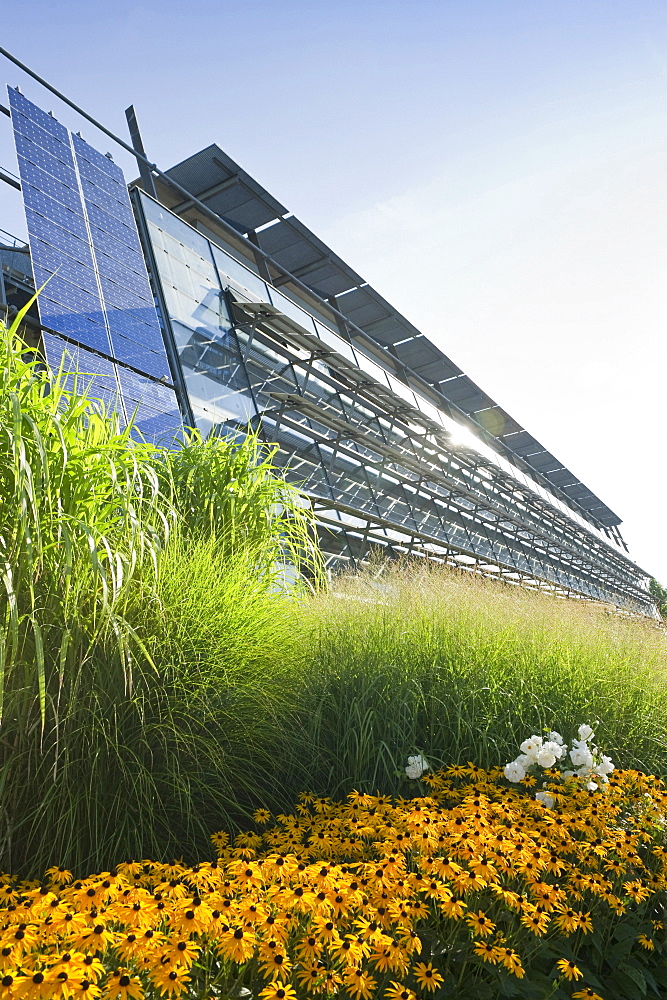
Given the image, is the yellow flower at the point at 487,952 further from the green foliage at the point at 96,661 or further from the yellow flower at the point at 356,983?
the green foliage at the point at 96,661

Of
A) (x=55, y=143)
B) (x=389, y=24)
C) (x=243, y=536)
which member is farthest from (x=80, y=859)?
(x=55, y=143)

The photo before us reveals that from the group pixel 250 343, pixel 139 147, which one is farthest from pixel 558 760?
pixel 139 147

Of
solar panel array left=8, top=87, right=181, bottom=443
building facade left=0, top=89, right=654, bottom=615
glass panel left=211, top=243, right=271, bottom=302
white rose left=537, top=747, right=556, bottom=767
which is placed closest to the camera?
white rose left=537, top=747, right=556, bottom=767

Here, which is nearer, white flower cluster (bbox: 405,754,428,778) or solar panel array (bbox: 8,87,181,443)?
white flower cluster (bbox: 405,754,428,778)

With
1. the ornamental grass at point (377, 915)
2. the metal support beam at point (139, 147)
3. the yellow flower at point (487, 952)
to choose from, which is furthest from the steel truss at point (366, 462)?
the yellow flower at point (487, 952)

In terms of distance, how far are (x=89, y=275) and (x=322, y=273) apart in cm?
925

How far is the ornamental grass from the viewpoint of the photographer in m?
1.23

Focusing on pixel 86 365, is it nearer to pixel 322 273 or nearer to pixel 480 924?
pixel 480 924

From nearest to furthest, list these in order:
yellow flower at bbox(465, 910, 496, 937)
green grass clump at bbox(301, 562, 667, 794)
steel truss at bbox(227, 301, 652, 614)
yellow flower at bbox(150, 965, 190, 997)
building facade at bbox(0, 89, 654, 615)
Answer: yellow flower at bbox(150, 965, 190, 997) → yellow flower at bbox(465, 910, 496, 937) → green grass clump at bbox(301, 562, 667, 794) → building facade at bbox(0, 89, 654, 615) → steel truss at bbox(227, 301, 652, 614)

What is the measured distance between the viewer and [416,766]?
2.58 m

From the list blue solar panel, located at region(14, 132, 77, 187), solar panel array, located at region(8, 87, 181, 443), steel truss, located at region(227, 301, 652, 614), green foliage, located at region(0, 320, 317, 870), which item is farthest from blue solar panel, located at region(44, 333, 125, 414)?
green foliage, located at region(0, 320, 317, 870)

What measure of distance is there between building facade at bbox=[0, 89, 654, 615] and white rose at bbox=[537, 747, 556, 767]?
8.58 ft

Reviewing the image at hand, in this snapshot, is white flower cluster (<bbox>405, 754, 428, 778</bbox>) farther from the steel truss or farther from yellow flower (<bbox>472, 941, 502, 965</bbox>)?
the steel truss

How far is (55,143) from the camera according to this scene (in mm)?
7398
